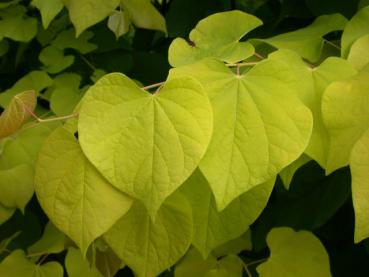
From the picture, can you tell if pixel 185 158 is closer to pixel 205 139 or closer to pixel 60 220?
pixel 205 139

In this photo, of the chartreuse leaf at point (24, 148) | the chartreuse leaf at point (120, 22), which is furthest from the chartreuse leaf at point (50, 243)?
the chartreuse leaf at point (120, 22)

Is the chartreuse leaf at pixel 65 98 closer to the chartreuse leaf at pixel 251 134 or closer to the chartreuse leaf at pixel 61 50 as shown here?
the chartreuse leaf at pixel 61 50

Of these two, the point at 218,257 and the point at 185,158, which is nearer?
the point at 185,158

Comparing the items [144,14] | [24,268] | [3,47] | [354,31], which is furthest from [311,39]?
[3,47]

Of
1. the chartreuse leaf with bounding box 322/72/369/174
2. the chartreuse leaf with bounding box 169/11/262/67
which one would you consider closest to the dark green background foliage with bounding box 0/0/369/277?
the chartreuse leaf with bounding box 169/11/262/67

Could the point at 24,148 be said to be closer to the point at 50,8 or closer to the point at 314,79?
the point at 50,8

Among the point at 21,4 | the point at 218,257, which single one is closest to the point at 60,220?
the point at 218,257

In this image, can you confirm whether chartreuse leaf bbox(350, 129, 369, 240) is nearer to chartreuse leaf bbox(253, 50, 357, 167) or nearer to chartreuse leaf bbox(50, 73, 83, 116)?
chartreuse leaf bbox(253, 50, 357, 167)
